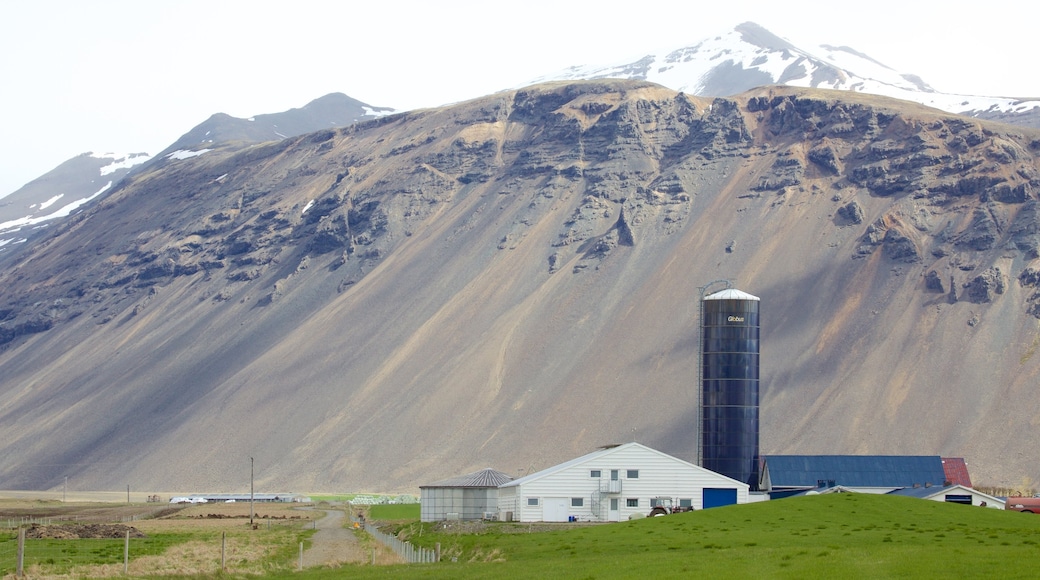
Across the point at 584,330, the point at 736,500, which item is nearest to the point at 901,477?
the point at 736,500

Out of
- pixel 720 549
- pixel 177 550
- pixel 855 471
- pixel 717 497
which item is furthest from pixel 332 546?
pixel 855 471

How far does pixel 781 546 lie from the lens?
36594mm

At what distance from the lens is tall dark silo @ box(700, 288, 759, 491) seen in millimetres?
78438

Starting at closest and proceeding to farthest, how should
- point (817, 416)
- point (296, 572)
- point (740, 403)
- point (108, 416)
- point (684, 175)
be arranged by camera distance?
point (296, 572), point (740, 403), point (817, 416), point (108, 416), point (684, 175)

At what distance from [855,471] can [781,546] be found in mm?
46241

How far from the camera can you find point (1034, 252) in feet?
475

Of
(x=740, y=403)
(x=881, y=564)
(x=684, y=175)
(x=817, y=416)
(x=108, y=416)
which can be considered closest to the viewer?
(x=881, y=564)

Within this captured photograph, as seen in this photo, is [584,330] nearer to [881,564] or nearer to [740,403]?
[740,403]

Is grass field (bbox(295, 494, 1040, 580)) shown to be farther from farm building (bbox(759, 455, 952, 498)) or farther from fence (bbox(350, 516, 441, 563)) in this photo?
farm building (bbox(759, 455, 952, 498))

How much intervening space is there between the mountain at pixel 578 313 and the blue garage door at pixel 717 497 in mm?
53737

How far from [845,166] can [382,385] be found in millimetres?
67637

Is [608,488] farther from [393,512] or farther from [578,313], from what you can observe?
[578,313]

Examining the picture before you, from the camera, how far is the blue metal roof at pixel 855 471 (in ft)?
260

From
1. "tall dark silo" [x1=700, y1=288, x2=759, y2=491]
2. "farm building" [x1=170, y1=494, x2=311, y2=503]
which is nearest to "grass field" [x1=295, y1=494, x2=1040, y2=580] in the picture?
"tall dark silo" [x1=700, y1=288, x2=759, y2=491]
